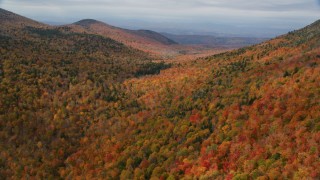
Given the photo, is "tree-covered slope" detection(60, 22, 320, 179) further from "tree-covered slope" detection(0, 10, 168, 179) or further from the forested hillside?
"tree-covered slope" detection(0, 10, 168, 179)

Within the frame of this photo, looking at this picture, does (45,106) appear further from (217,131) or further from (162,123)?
(217,131)

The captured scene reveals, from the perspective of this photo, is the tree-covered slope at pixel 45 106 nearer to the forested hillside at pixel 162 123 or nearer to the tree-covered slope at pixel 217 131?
the forested hillside at pixel 162 123

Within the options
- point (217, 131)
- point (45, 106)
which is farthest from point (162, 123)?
point (45, 106)

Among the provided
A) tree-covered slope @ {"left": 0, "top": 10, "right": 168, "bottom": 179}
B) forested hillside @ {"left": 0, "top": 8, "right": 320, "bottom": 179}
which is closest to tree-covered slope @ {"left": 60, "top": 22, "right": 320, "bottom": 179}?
forested hillside @ {"left": 0, "top": 8, "right": 320, "bottom": 179}

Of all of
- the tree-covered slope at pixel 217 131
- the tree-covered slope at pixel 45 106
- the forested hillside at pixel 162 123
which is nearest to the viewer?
the tree-covered slope at pixel 217 131

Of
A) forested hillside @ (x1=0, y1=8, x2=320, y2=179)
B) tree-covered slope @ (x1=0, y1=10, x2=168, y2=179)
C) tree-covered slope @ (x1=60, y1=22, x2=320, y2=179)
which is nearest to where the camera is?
tree-covered slope @ (x1=60, y1=22, x2=320, y2=179)

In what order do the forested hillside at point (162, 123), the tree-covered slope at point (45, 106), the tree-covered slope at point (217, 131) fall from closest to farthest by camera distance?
the tree-covered slope at point (217, 131) → the forested hillside at point (162, 123) → the tree-covered slope at point (45, 106)

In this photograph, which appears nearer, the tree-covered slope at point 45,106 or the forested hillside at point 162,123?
the forested hillside at point 162,123

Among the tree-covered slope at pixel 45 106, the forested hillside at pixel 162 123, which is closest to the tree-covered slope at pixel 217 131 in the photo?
the forested hillside at pixel 162 123

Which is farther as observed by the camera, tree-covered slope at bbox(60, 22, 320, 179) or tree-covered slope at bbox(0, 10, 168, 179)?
tree-covered slope at bbox(0, 10, 168, 179)
